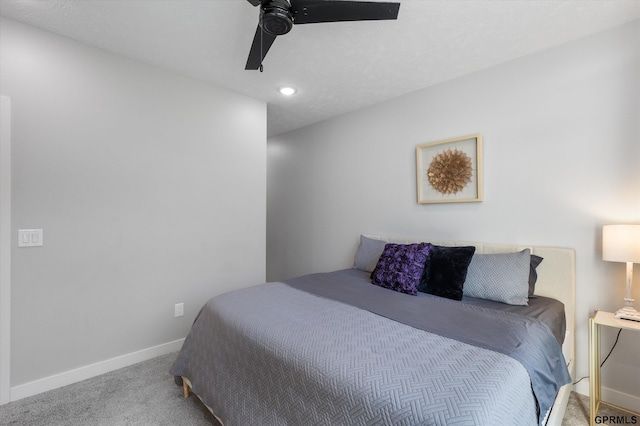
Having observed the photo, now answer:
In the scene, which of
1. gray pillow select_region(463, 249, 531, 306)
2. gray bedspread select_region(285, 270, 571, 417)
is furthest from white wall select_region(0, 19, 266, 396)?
gray pillow select_region(463, 249, 531, 306)

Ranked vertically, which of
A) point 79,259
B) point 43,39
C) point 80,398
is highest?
point 43,39

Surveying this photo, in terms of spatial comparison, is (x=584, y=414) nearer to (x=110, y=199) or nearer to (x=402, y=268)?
(x=402, y=268)

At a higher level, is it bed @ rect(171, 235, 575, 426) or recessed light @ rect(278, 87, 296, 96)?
recessed light @ rect(278, 87, 296, 96)

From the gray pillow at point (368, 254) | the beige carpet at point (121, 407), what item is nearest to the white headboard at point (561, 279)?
the beige carpet at point (121, 407)

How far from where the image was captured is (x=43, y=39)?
2.13 metres

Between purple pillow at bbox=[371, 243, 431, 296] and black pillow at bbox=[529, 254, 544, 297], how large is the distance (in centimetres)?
73

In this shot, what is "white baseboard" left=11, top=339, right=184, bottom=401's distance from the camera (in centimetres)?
204

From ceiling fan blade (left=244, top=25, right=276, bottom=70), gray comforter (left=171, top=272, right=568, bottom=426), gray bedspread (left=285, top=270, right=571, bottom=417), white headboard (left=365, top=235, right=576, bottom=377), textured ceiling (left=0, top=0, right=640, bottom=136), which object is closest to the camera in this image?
gray comforter (left=171, top=272, right=568, bottom=426)

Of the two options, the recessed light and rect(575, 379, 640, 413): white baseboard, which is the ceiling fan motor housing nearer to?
the recessed light

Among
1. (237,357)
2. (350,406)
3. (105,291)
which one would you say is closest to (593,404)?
(350,406)

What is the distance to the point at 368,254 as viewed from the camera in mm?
3184

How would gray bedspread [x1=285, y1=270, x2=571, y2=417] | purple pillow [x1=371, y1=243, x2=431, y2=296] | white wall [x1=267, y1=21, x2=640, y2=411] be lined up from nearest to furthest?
gray bedspread [x1=285, y1=270, x2=571, y2=417], white wall [x1=267, y1=21, x2=640, y2=411], purple pillow [x1=371, y1=243, x2=431, y2=296]

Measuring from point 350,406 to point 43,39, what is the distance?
3.04 metres

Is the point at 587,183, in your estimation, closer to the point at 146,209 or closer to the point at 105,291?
the point at 146,209
